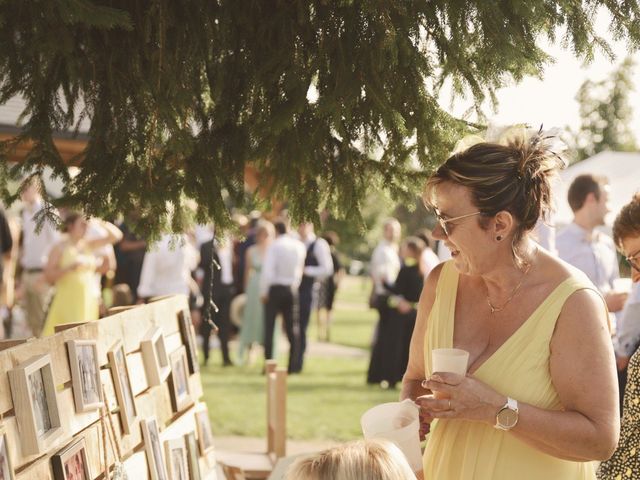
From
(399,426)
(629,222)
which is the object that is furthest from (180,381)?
(629,222)

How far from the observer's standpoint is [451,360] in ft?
8.39

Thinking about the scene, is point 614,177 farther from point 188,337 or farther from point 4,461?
point 4,461

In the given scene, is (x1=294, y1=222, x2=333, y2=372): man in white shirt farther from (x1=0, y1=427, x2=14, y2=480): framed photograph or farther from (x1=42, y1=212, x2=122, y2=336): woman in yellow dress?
Answer: (x1=0, y1=427, x2=14, y2=480): framed photograph

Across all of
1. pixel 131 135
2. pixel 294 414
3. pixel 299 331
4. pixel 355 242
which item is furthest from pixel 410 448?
pixel 355 242

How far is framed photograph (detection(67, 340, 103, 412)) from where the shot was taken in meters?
2.63

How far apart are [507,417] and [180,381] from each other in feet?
5.26

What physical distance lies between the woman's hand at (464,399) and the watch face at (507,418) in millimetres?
18

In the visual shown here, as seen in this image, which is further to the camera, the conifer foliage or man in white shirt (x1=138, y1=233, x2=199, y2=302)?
man in white shirt (x1=138, y1=233, x2=199, y2=302)

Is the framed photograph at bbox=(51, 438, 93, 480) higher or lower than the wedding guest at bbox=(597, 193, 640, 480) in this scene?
higher

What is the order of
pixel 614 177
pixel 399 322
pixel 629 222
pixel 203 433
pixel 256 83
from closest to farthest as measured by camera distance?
pixel 256 83, pixel 203 433, pixel 629 222, pixel 399 322, pixel 614 177

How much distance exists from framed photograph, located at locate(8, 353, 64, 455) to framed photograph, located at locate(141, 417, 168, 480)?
27.3 inches

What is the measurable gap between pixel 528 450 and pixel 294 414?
23.6 feet

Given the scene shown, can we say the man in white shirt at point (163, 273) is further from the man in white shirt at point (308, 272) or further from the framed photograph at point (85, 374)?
the framed photograph at point (85, 374)

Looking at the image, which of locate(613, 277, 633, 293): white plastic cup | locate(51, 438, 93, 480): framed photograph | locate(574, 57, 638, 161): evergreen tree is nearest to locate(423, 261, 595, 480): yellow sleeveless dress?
locate(51, 438, 93, 480): framed photograph
